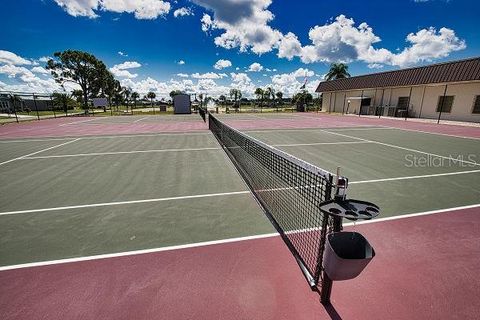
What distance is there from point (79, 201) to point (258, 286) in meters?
5.28

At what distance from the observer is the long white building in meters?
27.4

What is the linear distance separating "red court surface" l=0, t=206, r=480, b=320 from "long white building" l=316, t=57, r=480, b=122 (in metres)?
31.8

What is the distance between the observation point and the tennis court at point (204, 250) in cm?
313

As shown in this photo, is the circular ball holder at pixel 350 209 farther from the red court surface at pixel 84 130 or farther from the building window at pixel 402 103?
the building window at pixel 402 103

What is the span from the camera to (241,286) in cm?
344

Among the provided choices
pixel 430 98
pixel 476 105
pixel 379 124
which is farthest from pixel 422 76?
pixel 379 124

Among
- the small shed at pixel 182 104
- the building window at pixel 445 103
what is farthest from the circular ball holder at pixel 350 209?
the small shed at pixel 182 104

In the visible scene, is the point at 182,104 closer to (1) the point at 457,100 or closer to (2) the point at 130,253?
(1) the point at 457,100

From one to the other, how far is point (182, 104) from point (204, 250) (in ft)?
161

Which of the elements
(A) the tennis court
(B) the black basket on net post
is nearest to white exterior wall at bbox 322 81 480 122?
(A) the tennis court

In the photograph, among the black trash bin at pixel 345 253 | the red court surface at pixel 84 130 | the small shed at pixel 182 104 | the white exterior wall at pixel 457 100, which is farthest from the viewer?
the small shed at pixel 182 104

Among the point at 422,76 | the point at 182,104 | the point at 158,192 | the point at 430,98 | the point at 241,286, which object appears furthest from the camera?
the point at 182,104

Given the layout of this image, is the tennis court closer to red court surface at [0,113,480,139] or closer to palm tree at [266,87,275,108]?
red court surface at [0,113,480,139]

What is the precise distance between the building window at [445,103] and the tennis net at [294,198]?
108ft
